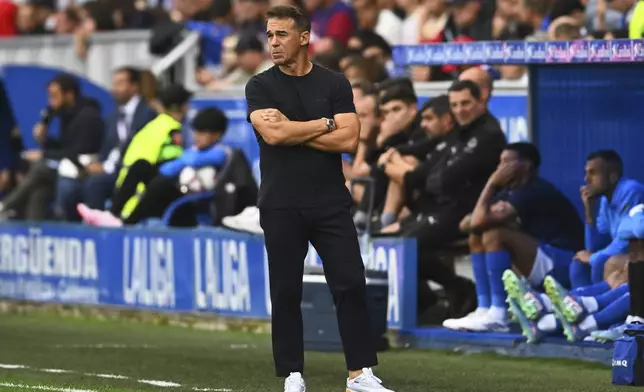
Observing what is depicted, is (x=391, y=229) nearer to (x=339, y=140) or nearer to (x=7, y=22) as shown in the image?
(x=339, y=140)

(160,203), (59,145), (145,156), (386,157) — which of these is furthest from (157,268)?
(59,145)

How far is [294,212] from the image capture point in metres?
10.2

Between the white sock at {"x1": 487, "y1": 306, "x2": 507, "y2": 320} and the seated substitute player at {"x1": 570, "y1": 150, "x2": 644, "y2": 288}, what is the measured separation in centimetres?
63

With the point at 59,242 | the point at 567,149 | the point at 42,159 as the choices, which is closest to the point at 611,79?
the point at 567,149

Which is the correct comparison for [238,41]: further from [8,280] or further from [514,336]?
[514,336]

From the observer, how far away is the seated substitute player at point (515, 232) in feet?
44.1

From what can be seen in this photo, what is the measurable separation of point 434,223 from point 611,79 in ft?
5.61

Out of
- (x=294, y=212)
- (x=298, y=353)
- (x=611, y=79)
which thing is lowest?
(x=298, y=353)

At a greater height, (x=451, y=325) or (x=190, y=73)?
(x=190, y=73)

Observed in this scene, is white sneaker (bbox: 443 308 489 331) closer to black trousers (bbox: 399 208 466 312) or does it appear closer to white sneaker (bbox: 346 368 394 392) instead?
black trousers (bbox: 399 208 466 312)

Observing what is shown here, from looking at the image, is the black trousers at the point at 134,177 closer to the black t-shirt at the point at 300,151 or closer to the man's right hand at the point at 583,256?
the man's right hand at the point at 583,256

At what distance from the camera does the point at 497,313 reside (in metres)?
13.5

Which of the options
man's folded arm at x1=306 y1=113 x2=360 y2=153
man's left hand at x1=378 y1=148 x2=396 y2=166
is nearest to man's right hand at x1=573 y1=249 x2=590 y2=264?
man's left hand at x1=378 y1=148 x2=396 y2=166

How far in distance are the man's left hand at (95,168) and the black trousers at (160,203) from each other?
150 centimetres
